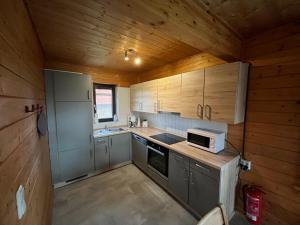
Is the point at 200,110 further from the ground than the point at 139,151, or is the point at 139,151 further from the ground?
the point at 200,110

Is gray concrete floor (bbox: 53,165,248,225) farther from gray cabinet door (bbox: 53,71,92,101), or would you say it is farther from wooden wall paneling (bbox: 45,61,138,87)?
wooden wall paneling (bbox: 45,61,138,87)

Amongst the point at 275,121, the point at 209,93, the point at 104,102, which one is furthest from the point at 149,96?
the point at 275,121

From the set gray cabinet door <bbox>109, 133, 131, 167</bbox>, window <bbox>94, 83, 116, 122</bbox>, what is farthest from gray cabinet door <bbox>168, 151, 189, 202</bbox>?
window <bbox>94, 83, 116, 122</bbox>

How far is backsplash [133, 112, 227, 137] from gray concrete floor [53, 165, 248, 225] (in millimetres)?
1139

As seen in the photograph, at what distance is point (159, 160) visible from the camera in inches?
98.3

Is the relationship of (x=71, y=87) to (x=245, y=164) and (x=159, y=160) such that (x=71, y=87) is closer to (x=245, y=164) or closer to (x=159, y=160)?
(x=159, y=160)

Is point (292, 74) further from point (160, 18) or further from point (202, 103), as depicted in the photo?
point (160, 18)

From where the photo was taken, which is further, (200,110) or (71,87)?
(71,87)

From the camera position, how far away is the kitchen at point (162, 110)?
986 mm

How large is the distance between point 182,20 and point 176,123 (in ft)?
→ 6.58

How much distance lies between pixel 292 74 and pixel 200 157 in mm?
1332

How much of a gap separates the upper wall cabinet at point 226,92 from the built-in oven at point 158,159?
3.04 feet

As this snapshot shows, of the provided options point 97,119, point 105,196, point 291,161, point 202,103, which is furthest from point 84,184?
point 291,161

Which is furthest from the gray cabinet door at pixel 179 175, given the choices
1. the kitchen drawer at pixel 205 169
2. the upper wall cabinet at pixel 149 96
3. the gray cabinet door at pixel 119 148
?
the gray cabinet door at pixel 119 148
